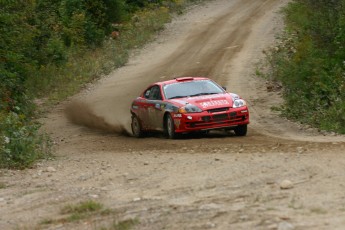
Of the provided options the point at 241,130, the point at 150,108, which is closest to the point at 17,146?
the point at 150,108

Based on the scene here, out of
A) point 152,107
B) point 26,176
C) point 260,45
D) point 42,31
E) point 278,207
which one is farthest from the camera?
point 260,45

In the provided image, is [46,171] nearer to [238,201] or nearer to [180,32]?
[238,201]

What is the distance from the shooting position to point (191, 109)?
1880 cm

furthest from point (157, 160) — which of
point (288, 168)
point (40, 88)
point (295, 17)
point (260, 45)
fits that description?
point (295, 17)

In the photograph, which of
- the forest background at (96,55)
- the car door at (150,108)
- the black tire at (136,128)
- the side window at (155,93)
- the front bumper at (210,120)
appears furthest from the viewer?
the black tire at (136,128)

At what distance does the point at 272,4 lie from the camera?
161ft

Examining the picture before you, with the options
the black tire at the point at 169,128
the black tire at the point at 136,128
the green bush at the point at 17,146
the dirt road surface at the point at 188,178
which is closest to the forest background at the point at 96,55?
the green bush at the point at 17,146

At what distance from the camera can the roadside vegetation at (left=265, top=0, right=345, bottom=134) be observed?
68.5 feet

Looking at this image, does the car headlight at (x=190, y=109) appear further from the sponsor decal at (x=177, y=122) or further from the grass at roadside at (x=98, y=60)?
the grass at roadside at (x=98, y=60)

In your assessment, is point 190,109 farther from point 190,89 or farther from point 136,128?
point 136,128

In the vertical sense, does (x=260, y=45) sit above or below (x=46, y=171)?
below

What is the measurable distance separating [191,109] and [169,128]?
92cm

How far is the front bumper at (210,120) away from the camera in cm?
1864

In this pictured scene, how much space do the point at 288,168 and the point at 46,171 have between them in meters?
4.56
